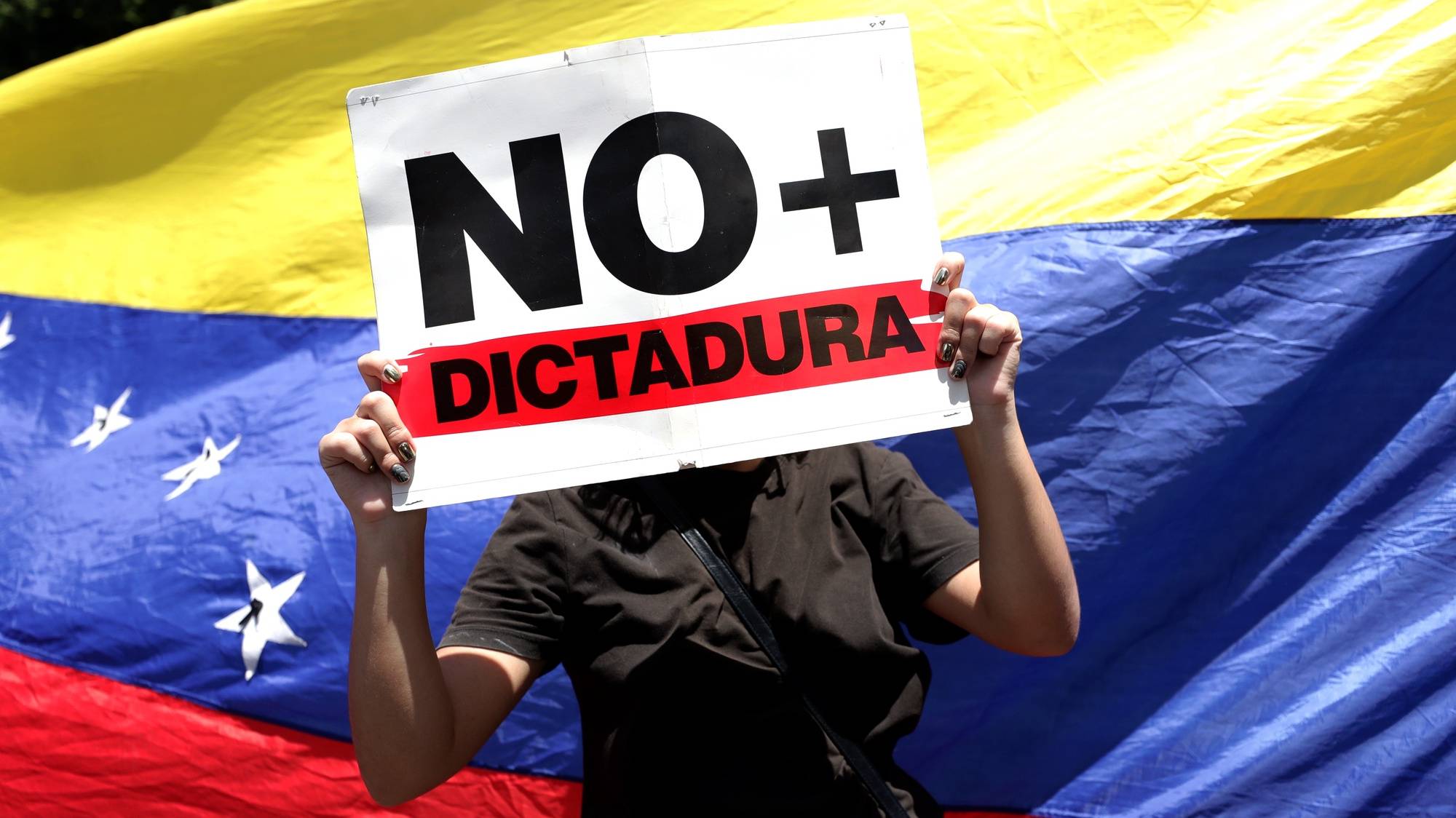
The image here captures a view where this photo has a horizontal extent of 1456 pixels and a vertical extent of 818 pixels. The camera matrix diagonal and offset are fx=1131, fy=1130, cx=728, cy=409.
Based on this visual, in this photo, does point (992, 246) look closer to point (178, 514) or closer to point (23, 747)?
point (178, 514)

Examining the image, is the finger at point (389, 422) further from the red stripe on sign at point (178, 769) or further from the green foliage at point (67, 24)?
the green foliage at point (67, 24)

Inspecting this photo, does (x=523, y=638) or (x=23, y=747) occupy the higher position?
(x=523, y=638)

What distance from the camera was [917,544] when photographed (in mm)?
1521

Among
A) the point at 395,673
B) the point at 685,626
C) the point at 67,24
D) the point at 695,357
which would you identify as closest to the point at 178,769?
the point at 395,673

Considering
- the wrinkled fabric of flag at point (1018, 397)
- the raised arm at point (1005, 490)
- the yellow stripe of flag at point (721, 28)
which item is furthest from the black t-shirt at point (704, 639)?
the yellow stripe of flag at point (721, 28)

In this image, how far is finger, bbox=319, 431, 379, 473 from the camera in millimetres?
1333

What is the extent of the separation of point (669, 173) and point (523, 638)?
1.99 ft

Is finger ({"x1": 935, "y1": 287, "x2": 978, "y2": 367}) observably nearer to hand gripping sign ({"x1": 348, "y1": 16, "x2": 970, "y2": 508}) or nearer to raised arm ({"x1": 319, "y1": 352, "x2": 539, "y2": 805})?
hand gripping sign ({"x1": 348, "y1": 16, "x2": 970, "y2": 508})

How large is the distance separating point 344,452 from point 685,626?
18.0 inches

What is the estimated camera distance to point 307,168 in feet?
8.61

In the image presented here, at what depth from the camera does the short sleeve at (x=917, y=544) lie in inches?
59.4

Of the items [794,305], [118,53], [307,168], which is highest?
[118,53]

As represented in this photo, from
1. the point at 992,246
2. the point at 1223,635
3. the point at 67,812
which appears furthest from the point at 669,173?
the point at 67,812

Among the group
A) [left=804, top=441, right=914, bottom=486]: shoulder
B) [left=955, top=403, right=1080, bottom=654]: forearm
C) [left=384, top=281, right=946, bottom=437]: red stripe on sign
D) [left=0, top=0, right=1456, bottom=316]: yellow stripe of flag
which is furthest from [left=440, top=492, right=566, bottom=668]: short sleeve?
[left=0, top=0, right=1456, bottom=316]: yellow stripe of flag
